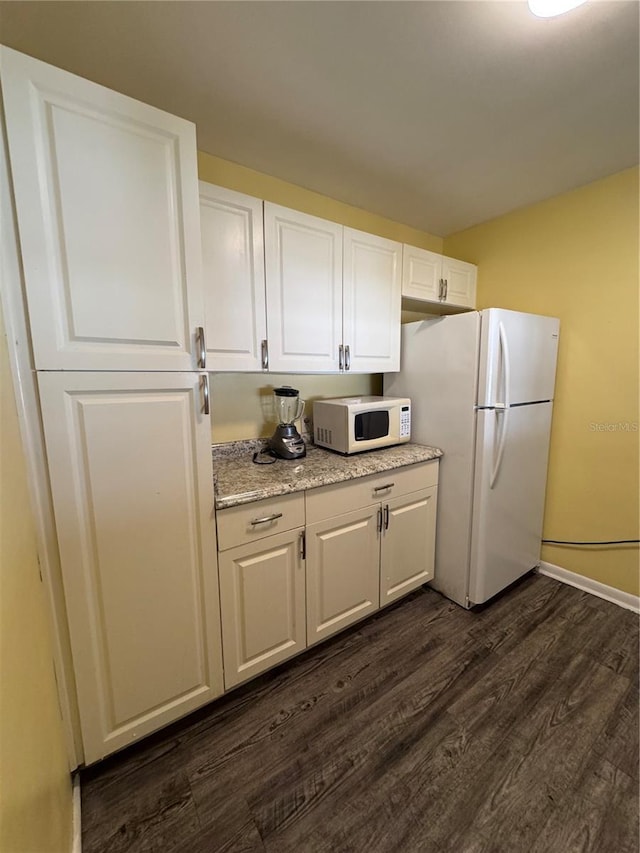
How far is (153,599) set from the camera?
1.17 meters

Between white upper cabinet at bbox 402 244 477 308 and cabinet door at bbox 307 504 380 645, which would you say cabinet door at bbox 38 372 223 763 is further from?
white upper cabinet at bbox 402 244 477 308

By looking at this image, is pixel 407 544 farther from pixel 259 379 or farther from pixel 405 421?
pixel 259 379

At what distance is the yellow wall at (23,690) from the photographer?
0.57 m

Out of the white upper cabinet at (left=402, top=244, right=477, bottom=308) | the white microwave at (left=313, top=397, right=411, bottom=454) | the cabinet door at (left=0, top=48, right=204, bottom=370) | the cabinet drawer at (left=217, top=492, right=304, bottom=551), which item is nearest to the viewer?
the cabinet door at (left=0, top=48, right=204, bottom=370)

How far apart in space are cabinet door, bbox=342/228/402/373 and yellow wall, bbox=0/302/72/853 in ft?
4.89

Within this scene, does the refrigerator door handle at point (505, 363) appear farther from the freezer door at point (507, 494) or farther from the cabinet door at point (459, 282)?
the cabinet door at point (459, 282)

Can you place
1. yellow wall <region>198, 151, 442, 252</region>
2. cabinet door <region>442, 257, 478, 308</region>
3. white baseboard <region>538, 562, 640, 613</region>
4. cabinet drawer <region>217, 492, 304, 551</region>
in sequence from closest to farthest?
cabinet drawer <region>217, 492, 304, 551</region> < yellow wall <region>198, 151, 442, 252</region> < white baseboard <region>538, 562, 640, 613</region> < cabinet door <region>442, 257, 478, 308</region>

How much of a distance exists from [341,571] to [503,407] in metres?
1.23

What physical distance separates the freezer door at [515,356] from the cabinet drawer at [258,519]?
1157 millimetres

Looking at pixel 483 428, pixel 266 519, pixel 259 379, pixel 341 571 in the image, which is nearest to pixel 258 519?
pixel 266 519

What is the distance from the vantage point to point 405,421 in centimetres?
208

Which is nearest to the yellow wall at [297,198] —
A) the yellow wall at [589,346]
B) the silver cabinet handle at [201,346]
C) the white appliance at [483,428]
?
the yellow wall at [589,346]

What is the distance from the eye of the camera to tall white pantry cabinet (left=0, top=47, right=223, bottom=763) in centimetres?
92

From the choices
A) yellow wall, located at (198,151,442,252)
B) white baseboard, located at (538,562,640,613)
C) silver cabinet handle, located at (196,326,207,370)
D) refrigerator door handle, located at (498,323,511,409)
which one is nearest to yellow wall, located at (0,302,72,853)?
silver cabinet handle, located at (196,326,207,370)
